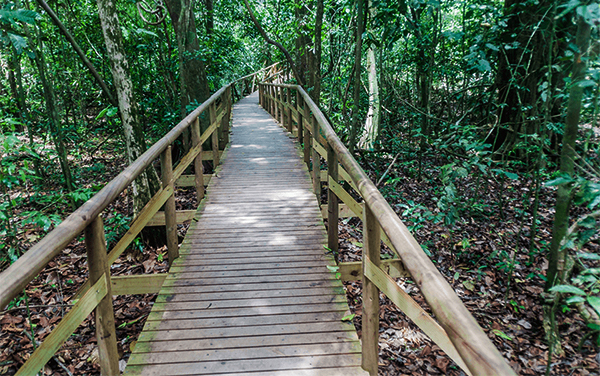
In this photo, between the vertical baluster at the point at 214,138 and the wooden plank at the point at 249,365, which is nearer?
the wooden plank at the point at 249,365

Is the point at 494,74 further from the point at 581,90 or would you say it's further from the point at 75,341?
the point at 75,341

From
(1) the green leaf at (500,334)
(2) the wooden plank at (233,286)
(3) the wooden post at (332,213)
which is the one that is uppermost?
(3) the wooden post at (332,213)

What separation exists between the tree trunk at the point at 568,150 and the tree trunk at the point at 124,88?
5.23 meters

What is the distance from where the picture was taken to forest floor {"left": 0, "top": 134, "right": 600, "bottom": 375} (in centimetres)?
368

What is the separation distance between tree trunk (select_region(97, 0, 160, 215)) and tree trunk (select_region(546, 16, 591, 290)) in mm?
5231

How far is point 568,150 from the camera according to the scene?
3.65m

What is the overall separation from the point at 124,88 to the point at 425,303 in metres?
5.13

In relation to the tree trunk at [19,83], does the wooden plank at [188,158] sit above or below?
below

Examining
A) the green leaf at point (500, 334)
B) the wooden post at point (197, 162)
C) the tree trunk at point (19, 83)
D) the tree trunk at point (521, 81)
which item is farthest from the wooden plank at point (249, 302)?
the tree trunk at point (19, 83)

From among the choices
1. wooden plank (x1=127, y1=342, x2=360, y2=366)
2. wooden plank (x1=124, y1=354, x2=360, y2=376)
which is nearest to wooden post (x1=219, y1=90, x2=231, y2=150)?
wooden plank (x1=127, y1=342, x2=360, y2=366)

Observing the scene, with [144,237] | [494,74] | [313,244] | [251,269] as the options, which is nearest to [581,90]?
[313,244]

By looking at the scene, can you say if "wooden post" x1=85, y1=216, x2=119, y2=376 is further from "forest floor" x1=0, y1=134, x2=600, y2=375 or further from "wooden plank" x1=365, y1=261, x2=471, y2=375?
"wooden plank" x1=365, y1=261, x2=471, y2=375

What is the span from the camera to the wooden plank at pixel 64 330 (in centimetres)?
146

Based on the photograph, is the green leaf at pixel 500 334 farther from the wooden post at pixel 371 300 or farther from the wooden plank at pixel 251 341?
the wooden post at pixel 371 300
